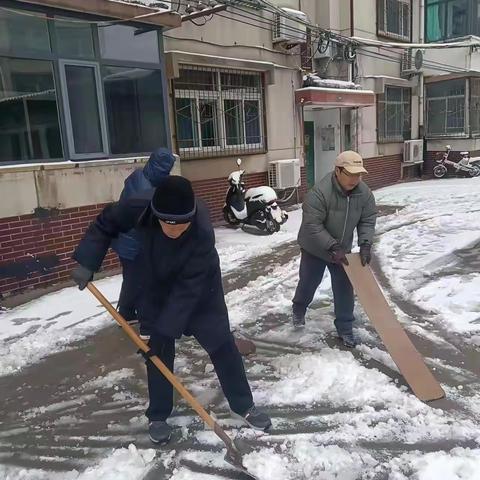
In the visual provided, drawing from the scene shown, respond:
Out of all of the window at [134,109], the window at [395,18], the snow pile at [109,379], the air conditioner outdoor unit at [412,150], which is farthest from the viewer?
the air conditioner outdoor unit at [412,150]

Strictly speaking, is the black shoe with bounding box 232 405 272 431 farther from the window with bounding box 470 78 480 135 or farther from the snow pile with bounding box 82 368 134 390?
the window with bounding box 470 78 480 135

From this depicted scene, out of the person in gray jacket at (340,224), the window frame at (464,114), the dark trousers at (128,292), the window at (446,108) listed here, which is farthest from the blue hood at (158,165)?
the window at (446,108)

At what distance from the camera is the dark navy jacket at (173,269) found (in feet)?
8.64

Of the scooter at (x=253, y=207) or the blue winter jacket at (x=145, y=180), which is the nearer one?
the blue winter jacket at (x=145, y=180)

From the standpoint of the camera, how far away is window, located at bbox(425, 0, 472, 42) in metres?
16.7

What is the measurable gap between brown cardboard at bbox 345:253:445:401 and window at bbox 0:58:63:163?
3.71 meters

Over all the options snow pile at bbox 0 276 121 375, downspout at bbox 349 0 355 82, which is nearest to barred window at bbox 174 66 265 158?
downspout at bbox 349 0 355 82

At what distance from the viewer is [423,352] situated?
4.00m

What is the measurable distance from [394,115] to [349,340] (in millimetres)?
12191

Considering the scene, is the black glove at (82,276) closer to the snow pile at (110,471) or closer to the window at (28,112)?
the snow pile at (110,471)

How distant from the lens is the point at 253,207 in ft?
28.2

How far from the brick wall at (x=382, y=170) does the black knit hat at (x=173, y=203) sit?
38.5 ft

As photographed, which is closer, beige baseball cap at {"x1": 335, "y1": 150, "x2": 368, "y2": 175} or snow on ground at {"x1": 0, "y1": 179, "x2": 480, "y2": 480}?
snow on ground at {"x1": 0, "y1": 179, "x2": 480, "y2": 480}

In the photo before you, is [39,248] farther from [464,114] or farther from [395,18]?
[464,114]
